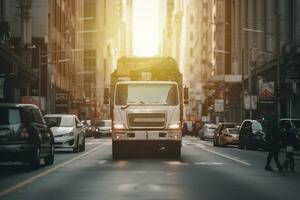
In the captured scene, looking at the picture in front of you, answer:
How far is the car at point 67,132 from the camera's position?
35750mm

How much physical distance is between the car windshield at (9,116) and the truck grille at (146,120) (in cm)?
777

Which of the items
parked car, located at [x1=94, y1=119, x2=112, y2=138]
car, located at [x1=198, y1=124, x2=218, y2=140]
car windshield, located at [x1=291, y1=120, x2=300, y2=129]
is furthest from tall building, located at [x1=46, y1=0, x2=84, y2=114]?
car windshield, located at [x1=291, y1=120, x2=300, y2=129]

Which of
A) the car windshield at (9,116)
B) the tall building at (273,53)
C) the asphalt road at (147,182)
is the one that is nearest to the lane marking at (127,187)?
the asphalt road at (147,182)

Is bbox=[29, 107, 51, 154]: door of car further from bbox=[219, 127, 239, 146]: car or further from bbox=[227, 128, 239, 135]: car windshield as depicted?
bbox=[227, 128, 239, 135]: car windshield

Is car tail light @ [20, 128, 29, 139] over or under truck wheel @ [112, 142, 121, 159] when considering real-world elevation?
over

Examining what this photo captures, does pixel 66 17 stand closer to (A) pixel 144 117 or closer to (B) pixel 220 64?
(B) pixel 220 64

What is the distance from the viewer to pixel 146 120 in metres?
29.0

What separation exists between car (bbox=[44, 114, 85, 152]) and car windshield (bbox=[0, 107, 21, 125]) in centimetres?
1358

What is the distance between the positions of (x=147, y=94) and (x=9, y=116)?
27.2ft

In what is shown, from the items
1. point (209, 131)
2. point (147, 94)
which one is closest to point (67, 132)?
point (147, 94)

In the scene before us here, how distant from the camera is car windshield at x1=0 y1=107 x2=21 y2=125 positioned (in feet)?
70.9

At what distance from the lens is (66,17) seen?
366ft

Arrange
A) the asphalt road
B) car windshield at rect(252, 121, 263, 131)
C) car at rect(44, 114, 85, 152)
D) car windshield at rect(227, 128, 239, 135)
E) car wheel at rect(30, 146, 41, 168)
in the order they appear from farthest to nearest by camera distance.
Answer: car windshield at rect(227, 128, 239, 135) → car windshield at rect(252, 121, 263, 131) → car at rect(44, 114, 85, 152) → car wheel at rect(30, 146, 41, 168) → the asphalt road

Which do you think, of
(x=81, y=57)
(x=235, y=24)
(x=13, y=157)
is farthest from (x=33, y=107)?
(x=81, y=57)
